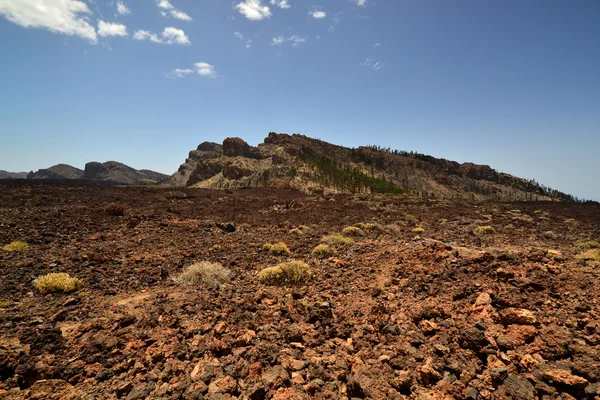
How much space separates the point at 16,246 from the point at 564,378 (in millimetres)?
15764

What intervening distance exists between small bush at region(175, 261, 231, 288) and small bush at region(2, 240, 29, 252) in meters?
7.06

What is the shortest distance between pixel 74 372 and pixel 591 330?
781 centimetres

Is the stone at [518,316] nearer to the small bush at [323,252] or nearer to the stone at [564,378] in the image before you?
the stone at [564,378]

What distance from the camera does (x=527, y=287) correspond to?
19.6ft

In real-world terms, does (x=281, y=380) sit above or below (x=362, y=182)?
below

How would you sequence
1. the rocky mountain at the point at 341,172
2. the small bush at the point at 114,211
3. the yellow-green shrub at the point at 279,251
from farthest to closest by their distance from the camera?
1. the rocky mountain at the point at 341,172
2. the small bush at the point at 114,211
3. the yellow-green shrub at the point at 279,251

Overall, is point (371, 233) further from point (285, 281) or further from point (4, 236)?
point (4, 236)

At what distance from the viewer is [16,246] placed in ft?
34.8

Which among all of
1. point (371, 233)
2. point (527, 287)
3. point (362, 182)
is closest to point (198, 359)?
point (527, 287)

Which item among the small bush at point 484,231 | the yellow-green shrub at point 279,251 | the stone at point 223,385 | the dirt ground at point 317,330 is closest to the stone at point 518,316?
the dirt ground at point 317,330

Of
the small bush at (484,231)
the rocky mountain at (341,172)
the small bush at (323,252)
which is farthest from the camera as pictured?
the rocky mountain at (341,172)

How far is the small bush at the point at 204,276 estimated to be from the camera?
790 cm

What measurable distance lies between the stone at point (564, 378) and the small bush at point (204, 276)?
6.77 metres

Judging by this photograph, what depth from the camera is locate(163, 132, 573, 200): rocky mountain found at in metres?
80.2
